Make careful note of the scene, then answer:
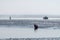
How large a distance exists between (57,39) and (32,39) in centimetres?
188

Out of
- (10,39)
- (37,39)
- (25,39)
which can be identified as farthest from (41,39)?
(10,39)

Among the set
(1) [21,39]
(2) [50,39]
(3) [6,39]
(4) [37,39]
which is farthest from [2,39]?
(2) [50,39]

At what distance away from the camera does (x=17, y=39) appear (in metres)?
14.7

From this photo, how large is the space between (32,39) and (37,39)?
42cm

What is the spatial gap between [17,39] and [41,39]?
181cm

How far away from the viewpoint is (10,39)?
14.5 m

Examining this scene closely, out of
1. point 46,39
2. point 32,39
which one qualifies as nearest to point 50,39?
point 46,39

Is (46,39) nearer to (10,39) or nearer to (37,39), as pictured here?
(37,39)

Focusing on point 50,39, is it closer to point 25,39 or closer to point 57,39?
point 57,39

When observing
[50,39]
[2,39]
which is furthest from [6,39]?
[50,39]

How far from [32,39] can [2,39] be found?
2205mm

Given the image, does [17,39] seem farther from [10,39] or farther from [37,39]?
[37,39]

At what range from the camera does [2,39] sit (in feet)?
47.4

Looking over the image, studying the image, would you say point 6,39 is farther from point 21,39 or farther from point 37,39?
point 37,39
